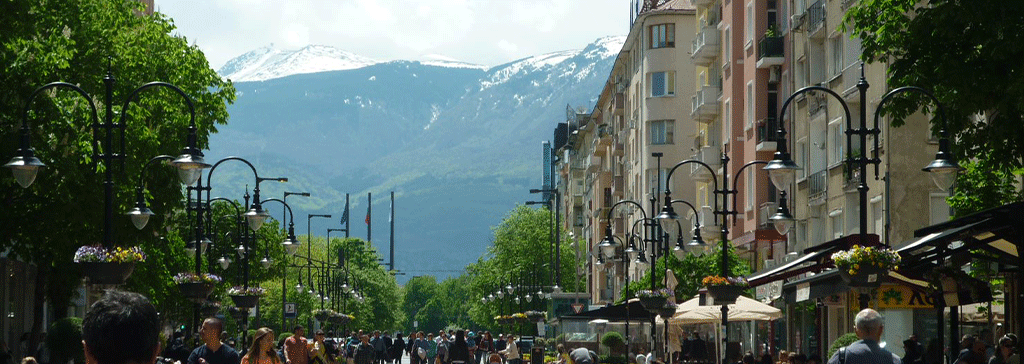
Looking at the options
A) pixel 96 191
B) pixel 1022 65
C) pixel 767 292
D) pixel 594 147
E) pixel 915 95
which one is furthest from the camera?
pixel 594 147

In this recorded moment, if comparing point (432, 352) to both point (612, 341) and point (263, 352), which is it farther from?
point (263, 352)

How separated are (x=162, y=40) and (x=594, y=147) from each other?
66.9 m

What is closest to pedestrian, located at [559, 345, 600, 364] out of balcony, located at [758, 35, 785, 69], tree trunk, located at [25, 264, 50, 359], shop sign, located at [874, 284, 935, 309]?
shop sign, located at [874, 284, 935, 309]

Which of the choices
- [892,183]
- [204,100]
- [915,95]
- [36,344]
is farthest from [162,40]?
[915,95]

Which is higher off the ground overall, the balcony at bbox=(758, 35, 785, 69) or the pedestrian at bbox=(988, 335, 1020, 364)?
the balcony at bbox=(758, 35, 785, 69)

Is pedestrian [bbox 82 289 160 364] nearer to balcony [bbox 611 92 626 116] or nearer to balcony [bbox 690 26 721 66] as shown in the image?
balcony [bbox 690 26 721 66]

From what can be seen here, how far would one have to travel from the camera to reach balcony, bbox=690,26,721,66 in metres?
64.7

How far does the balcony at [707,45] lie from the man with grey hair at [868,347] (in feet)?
174

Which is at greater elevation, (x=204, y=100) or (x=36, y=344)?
(x=204, y=100)

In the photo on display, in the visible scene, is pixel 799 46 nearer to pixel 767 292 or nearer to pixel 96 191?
pixel 767 292

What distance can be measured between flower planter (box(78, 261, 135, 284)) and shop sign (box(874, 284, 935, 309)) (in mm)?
12124

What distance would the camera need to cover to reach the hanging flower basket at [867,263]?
19.6 metres

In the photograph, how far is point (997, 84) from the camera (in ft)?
73.2

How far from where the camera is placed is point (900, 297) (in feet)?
86.7
